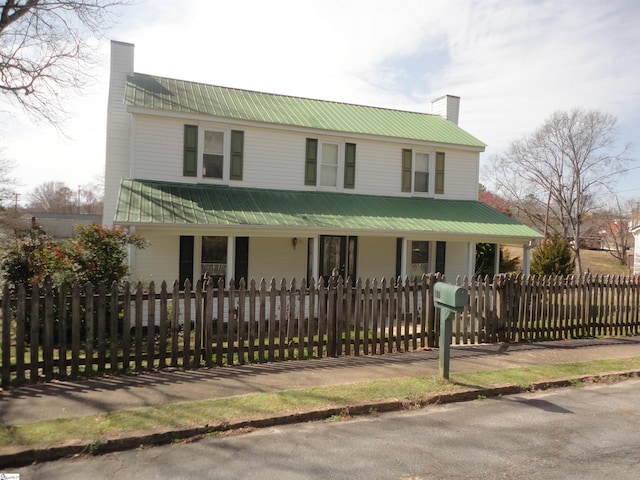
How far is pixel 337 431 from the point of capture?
5.04m

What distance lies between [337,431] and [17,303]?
474 centimetres

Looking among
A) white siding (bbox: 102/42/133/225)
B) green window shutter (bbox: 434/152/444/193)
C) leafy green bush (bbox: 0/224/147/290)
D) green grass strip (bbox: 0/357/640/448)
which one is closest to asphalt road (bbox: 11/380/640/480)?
green grass strip (bbox: 0/357/640/448)

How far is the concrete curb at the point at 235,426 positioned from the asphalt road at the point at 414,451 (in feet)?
0.35

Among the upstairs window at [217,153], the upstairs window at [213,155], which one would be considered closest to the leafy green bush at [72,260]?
the upstairs window at [217,153]

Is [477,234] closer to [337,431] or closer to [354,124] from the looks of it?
[354,124]

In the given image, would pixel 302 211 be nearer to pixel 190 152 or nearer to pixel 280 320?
pixel 190 152

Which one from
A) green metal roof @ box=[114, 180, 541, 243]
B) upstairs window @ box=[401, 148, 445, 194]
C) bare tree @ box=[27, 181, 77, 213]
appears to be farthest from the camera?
bare tree @ box=[27, 181, 77, 213]

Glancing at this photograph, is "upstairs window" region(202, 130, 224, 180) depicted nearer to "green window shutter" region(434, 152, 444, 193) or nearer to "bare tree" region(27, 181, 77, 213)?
"green window shutter" region(434, 152, 444, 193)

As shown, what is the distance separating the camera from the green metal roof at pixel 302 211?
12.2m

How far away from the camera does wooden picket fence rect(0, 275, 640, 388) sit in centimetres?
637

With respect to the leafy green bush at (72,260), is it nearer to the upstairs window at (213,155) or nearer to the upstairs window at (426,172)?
the upstairs window at (213,155)

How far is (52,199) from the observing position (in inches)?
3337

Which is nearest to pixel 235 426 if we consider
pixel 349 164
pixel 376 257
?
pixel 376 257

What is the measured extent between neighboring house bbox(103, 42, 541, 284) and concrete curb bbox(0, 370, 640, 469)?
7551mm
